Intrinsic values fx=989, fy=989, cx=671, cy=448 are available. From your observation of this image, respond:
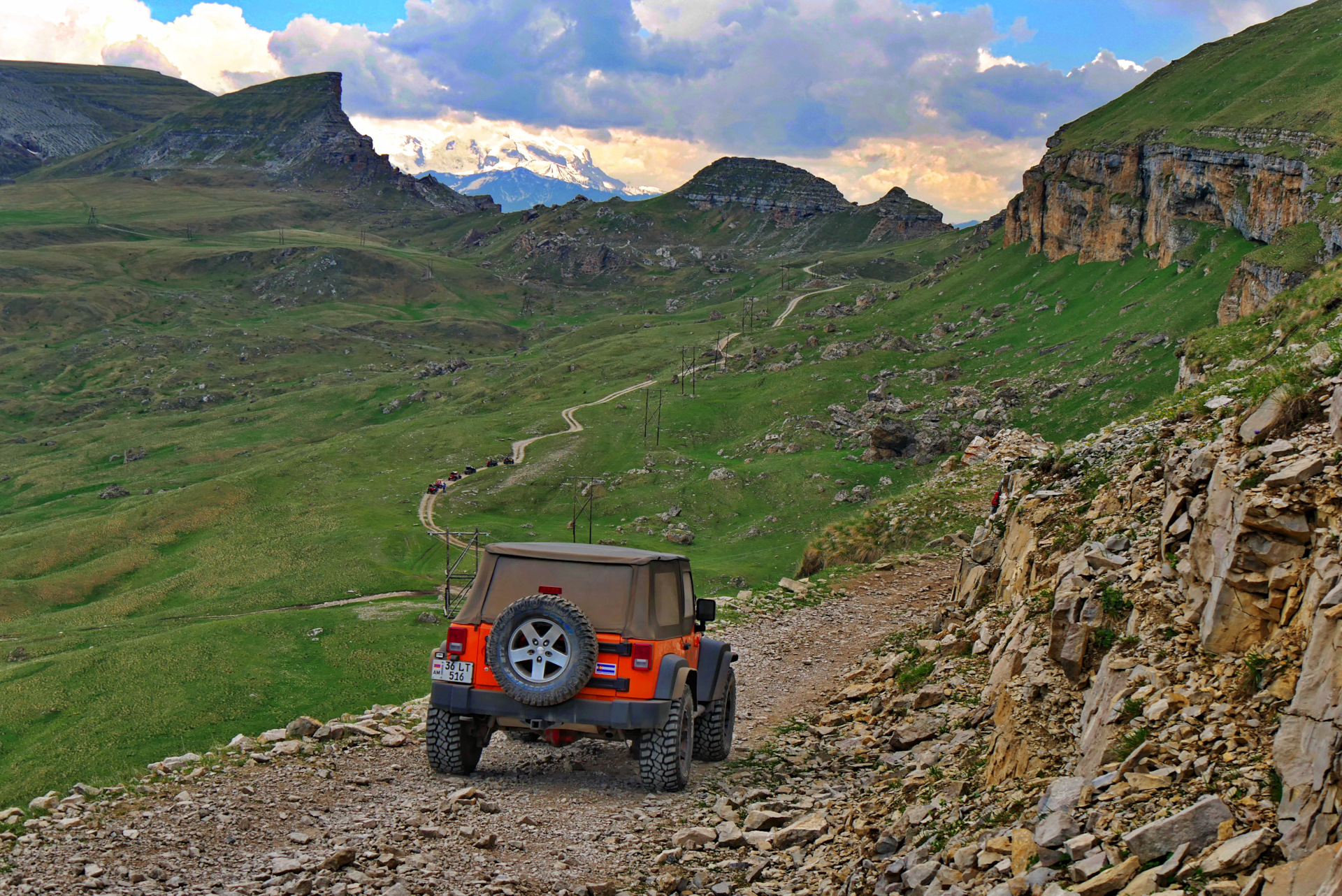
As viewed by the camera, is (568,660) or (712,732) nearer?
(568,660)

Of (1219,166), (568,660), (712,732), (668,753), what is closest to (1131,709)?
(668,753)

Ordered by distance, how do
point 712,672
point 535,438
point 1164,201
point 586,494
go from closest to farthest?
1. point 712,672
2. point 586,494
3. point 1164,201
4. point 535,438

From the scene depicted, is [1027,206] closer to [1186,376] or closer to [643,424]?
[643,424]

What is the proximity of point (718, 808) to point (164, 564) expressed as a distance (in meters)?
87.2

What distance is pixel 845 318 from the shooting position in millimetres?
184000

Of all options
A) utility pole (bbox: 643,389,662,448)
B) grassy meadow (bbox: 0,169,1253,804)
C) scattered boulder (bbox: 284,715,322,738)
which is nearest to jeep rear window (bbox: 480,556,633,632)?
scattered boulder (bbox: 284,715,322,738)

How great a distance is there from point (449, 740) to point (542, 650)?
2.53 m

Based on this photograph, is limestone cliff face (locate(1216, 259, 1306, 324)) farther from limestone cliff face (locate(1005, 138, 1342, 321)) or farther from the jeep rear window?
the jeep rear window

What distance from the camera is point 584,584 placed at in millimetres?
16078

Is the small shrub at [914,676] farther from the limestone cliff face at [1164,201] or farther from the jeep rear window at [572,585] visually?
the limestone cliff face at [1164,201]

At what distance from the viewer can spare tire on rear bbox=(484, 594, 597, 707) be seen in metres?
15.3

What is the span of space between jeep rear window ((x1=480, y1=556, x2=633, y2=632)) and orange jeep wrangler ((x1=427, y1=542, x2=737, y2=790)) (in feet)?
0.05

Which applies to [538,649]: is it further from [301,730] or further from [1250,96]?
[1250,96]

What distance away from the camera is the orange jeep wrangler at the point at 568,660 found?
1548cm
